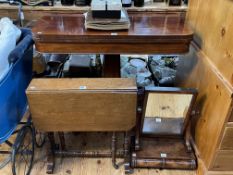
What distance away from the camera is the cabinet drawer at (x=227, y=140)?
1.07 m

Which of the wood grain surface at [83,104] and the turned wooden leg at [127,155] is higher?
the wood grain surface at [83,104]

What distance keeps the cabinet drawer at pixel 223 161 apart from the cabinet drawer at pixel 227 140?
3 cm

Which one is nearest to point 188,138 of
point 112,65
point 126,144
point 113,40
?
point 126,144

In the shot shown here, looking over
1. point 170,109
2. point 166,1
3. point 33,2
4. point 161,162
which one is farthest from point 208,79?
point 33,2

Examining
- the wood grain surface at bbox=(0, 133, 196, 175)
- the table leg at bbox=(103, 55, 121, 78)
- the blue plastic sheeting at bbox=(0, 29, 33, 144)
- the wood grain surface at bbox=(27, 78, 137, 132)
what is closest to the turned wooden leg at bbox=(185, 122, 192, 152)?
the wood grain surface at bbox=(0, 133, 196, 175)

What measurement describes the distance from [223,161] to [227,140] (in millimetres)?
155

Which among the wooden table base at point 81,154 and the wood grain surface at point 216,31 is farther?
the wooden table base at point 81,154

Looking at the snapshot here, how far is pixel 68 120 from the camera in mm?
1169

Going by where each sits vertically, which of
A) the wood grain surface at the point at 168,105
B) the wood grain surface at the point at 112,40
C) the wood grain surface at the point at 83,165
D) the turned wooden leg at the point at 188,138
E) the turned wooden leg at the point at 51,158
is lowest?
the wood grain surface at the point at 83,165

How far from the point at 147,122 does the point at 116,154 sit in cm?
28

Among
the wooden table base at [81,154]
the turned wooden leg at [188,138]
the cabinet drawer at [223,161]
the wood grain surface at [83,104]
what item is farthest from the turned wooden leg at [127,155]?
the cabinet drawer at [223,161]

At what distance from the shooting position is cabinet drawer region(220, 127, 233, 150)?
1073 mm

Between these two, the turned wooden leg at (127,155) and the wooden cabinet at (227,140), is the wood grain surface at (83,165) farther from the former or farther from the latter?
the wooden cabinet at (227,140)

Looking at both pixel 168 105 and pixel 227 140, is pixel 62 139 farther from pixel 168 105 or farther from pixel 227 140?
pixel 227 140
